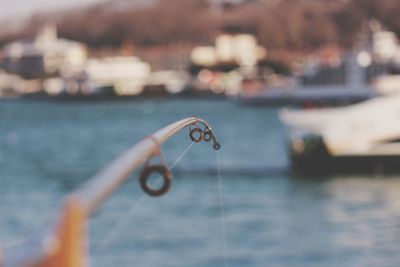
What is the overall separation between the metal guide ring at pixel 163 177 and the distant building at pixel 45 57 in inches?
5326

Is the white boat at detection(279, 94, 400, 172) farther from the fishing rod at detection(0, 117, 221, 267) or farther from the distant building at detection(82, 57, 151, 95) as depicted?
the distant building at detection(82, 57, 151, 95)

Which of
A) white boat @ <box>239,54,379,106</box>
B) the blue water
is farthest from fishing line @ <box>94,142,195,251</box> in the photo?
white boat @ <box>239,54,379,106</box>

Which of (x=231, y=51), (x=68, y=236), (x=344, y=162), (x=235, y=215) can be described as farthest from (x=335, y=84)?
(x=68, y=236)

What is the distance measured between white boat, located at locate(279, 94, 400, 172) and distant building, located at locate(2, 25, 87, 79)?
381 ft

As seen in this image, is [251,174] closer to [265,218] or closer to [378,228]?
[265,218]

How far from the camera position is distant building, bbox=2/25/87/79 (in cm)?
14425

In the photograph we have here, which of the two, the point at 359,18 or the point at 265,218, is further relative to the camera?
the point at 359,18

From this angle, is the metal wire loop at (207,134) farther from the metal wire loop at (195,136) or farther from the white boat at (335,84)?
the white boat at (335,84)

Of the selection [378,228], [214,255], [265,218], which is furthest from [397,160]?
[214,255]

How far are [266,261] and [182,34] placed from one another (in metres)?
153

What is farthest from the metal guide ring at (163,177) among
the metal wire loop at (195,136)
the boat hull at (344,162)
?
the boat hull at (344,162)

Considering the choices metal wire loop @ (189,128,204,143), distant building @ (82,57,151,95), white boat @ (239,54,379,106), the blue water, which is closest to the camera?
metal wire loop @ (189,128,204,143)

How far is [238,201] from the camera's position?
1808cm

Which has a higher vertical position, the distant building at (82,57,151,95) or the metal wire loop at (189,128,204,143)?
the distant building at (82,57,151,95)
